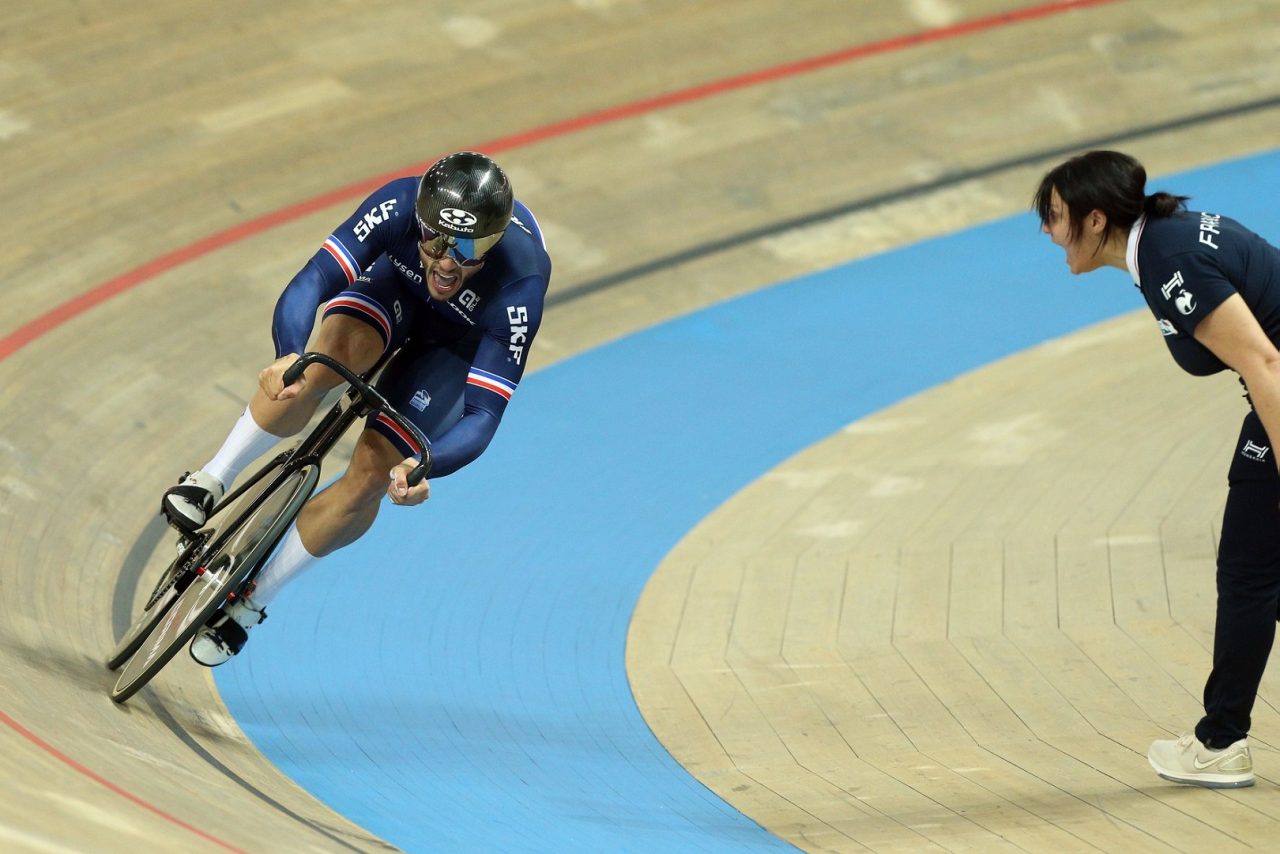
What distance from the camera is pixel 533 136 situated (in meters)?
6.94

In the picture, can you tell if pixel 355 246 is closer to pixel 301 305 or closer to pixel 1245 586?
pixel 301 305

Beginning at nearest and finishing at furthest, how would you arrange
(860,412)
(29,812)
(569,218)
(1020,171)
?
1. (29,812)
2. (860,412)
3. (569,218)
4. (1020,171)

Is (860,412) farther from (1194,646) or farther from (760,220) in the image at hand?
(1194,646)

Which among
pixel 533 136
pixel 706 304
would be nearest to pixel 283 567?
pixel 706 304

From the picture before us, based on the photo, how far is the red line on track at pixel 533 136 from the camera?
5527 millimetres

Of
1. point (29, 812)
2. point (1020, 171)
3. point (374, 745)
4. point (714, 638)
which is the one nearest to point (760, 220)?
point (1020, 171)

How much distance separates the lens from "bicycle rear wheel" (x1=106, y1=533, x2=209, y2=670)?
3701 millimetres

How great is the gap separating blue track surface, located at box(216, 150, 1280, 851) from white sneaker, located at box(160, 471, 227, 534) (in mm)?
554

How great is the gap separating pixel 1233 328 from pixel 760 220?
401cm

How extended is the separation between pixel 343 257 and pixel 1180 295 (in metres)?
1.84

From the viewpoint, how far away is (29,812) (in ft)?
8.24

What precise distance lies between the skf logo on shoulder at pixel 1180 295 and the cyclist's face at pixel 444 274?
58.4 inches

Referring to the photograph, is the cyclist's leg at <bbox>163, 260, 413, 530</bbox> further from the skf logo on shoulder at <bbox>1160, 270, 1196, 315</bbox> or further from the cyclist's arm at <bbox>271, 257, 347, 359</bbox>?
the skf logo on shoulder at <bbox>1160, 270, 1196, 315</bbox>

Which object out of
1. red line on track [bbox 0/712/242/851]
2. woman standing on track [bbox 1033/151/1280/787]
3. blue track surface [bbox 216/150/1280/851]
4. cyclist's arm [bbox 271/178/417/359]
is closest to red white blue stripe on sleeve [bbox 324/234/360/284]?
cyclist's arm [bbox 271/178/417/359]
